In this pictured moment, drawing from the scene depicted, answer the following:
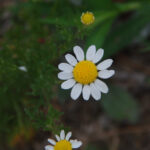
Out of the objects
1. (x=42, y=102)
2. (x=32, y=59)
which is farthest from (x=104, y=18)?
(x=42, y=102)

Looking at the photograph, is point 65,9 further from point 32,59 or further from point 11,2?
point 11,2

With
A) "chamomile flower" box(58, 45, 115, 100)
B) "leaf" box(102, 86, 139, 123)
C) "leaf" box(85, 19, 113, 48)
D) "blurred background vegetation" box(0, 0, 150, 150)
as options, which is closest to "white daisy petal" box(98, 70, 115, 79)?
"chamomile flower" box(58, 45, 115, 100)

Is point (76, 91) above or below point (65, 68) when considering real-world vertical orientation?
below

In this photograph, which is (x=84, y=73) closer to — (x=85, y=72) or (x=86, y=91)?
(x=85, y=72)

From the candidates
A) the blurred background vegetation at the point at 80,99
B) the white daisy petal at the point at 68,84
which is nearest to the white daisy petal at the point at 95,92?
the white daisy petal at the point at 68,84

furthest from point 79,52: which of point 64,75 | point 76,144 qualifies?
point 76,144

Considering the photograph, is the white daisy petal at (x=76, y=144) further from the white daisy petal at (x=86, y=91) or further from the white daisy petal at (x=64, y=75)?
the white daisy petal at (x=64, y=75)
